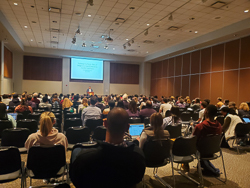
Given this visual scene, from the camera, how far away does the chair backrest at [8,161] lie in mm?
2465

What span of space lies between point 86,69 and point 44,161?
17.1m

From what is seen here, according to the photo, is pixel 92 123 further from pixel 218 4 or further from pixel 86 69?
pixel 86 69

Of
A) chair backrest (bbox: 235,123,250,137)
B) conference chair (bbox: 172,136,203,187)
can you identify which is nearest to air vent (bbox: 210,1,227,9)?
chair backrest (bbox: 235,123,250,137)

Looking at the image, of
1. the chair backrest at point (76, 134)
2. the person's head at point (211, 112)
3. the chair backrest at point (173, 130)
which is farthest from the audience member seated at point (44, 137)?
the person's head at point (211, 112)

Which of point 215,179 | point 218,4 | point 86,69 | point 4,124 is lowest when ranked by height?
point 215,179

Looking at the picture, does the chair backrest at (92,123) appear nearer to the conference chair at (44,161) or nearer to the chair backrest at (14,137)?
the chair backrest at (14,137)

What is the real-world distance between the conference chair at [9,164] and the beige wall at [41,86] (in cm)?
1669

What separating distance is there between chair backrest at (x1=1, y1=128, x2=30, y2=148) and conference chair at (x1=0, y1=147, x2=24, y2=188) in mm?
974

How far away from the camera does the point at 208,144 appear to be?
11.2ft

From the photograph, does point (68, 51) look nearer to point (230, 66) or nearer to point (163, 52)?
point (163, 52)

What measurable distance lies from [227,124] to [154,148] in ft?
9.20

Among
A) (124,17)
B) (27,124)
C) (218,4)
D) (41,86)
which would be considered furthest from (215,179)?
(41,86)

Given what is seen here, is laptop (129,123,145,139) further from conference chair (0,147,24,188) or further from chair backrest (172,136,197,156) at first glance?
conference chair (0,147,24,188)

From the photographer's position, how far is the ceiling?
782 cm
